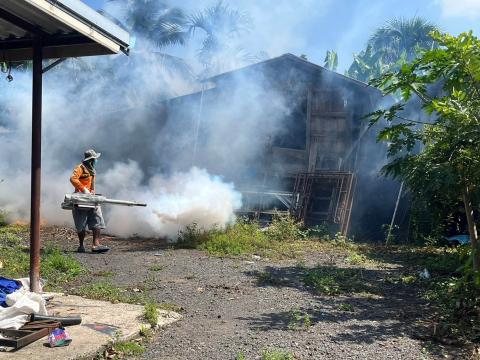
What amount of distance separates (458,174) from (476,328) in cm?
159

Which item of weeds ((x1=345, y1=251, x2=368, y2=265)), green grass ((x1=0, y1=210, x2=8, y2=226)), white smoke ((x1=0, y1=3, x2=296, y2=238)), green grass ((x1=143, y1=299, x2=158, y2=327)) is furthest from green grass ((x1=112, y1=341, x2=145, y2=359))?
green grass ((x1=0, y1=210, x2=8, y2=226))

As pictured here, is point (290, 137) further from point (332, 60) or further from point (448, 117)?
point (332, 60)

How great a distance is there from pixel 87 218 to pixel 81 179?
695 millimetres

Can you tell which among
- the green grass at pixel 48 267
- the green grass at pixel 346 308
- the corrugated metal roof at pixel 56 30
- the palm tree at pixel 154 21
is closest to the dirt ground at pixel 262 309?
the green grass at pixel 346 308

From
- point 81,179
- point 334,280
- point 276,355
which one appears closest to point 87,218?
point 81,179

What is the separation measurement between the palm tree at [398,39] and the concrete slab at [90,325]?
87.8ft

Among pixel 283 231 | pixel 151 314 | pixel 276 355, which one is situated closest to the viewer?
pixel 276 355

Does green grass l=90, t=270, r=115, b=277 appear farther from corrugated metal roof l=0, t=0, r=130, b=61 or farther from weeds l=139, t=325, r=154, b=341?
corrugated metal roof l=0, t=0, r=130, b=61

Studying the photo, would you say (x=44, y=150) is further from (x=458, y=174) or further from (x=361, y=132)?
(x=458, y=174)

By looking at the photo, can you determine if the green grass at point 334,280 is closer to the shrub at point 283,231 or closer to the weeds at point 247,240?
the weeds at point 247,240

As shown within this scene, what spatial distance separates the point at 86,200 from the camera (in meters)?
6.96

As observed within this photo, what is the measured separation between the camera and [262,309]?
5.06 metres

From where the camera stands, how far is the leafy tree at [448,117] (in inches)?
164

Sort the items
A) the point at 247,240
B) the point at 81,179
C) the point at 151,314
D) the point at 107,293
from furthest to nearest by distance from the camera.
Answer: the point at 247,240 → the point at 81,179 → the point at 107,293 → the point at 151,314
